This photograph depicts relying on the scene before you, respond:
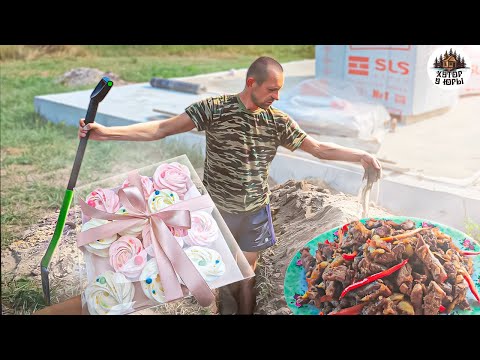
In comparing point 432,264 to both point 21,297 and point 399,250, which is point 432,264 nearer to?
point 399,250

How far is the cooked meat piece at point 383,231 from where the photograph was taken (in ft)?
6.42

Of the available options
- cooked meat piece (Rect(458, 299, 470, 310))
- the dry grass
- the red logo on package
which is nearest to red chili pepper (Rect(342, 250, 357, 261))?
cooked meat piece (Rect(458, 299, 470, 310))

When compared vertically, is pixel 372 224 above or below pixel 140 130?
below

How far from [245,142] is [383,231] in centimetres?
50

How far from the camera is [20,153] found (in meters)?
2.84

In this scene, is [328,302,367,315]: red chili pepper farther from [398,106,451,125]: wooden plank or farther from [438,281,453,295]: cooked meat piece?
[398,106,451,125]: wooden plank

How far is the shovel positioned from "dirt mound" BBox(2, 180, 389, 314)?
4 cm

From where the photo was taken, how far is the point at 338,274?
76.4 inches

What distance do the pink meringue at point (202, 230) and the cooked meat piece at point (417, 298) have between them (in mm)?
600

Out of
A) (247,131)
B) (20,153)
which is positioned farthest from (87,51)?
(247,131)

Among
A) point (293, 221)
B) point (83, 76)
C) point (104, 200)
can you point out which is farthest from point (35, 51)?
point (293, 221)

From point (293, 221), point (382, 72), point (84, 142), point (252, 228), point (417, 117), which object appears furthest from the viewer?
point (382, 72)
